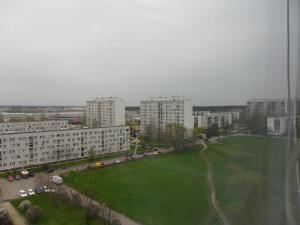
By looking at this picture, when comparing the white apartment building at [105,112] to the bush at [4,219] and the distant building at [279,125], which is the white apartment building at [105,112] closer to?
the bush at [4,219]

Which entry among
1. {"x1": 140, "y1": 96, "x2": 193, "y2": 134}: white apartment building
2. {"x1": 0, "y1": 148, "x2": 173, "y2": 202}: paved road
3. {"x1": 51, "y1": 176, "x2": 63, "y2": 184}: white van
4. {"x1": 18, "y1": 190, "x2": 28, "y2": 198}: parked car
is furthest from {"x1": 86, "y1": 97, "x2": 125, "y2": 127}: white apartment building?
{"x1": 18, "y1": 190, "x2": 28, "y2": 198}: parked car

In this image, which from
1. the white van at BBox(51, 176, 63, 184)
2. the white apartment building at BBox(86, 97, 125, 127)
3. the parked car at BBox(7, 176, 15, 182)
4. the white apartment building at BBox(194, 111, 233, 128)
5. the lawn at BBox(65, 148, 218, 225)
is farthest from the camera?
the white apartment building at BBox(86, 97, 125, 127)

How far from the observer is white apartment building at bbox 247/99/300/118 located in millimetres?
791

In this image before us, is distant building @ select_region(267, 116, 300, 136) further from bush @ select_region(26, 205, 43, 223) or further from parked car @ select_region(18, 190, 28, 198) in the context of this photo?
parked car @ select_region(18, 190, 28, 198)

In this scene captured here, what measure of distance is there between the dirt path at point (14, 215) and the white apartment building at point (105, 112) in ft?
22.7

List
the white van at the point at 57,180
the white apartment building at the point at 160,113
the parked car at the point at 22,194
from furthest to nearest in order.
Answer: the white apartment building at the point at 160,113 < the white van at the point at 57,180 < the parked car at the point at 22,194

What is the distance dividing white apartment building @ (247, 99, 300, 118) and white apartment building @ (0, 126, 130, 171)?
5.88 metres

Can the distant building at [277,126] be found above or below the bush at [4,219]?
above

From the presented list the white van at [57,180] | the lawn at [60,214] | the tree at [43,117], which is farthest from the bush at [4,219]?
the tree at [43,117]

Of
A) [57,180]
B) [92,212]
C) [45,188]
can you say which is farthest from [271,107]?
[57,180]

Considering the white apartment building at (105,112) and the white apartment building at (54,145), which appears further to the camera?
the white apartment building at (105,112)

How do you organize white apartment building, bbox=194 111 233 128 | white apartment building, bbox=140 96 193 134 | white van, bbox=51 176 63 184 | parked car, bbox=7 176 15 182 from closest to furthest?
1. white apartment building, bbox=194 111 233 128
2. white van, bbox=51 176 63 184
3. parked car, bbox=7 176 15 182
4. white apartment building, bbox=140 96 193 134

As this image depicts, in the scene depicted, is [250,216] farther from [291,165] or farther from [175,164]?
[175,164]

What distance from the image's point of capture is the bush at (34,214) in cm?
301
